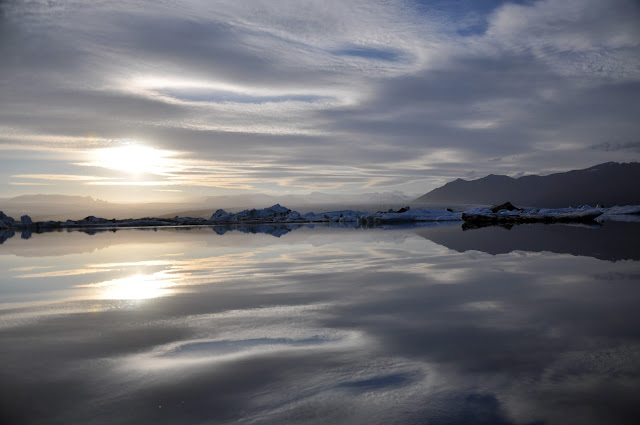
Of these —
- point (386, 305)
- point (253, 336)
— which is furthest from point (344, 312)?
point (253, 336)

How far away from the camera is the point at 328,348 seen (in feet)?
15.4

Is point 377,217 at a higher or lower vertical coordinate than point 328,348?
higher

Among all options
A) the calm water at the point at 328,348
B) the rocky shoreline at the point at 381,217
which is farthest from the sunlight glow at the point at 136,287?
the rocky shoreline at the point at 381,217

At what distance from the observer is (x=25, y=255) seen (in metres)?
15.4

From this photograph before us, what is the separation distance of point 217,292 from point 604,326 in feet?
18.5

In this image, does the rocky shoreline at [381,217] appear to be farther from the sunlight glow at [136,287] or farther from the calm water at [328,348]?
the sunlight glow at [136,287]

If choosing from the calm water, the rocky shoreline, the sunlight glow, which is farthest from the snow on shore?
the sunlight glow

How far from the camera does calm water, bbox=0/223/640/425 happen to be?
11.1ft

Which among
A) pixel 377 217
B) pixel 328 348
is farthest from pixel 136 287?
pixel 377 217

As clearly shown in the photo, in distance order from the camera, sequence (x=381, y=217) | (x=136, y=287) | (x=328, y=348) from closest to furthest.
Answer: (x=328, y=348), (x=136, y=287), (x=381, y=217)

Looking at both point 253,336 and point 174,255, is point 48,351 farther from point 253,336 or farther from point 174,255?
point 174,255

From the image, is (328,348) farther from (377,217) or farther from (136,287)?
(377,217)

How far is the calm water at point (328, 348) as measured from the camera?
11.1 ft

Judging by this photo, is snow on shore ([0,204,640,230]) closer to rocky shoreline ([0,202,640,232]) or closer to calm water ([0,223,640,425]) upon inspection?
rocky shoreline ([0,202,640,232])
